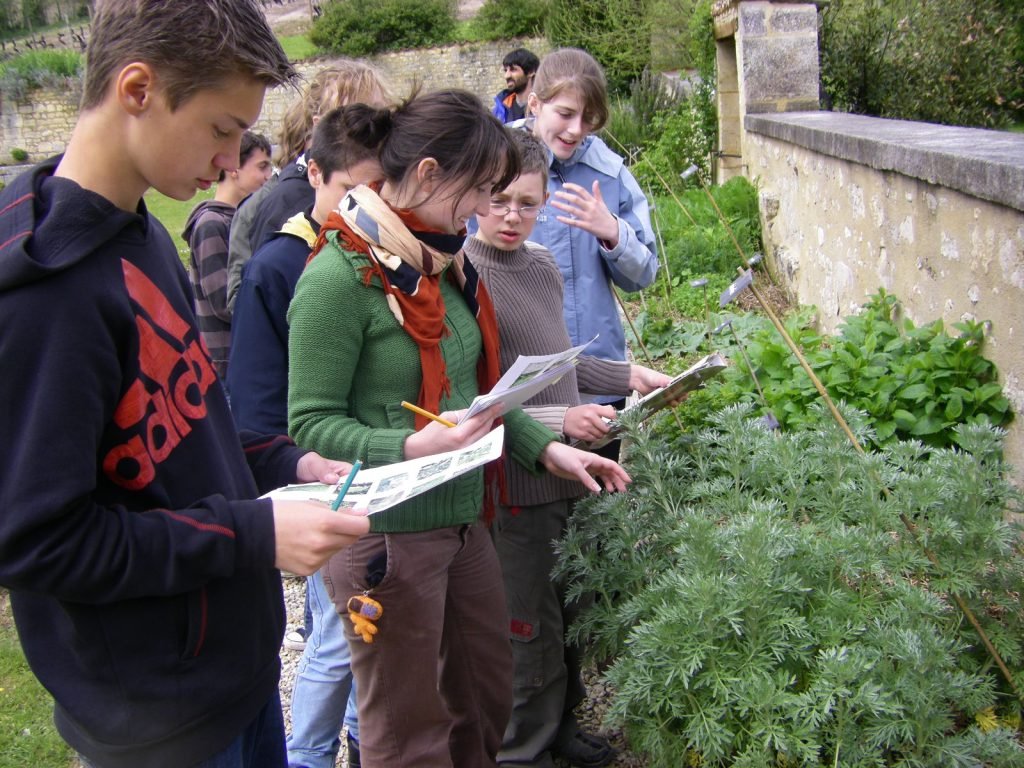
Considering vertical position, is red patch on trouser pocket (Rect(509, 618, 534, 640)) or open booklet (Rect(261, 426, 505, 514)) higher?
open booklet (Rect(261, 426, 505, 514))

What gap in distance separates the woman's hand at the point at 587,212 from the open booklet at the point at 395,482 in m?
1.30

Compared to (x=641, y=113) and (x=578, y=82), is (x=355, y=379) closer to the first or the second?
(x=578, y=82)

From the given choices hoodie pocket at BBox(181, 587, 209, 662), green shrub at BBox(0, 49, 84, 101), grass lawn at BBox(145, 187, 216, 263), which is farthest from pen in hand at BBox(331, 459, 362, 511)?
green shrub at BBox(0, 49, 84, 101)

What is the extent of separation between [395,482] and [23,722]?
8.18 ft

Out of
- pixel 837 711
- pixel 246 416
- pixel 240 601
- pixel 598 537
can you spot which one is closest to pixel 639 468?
pixel 598 537

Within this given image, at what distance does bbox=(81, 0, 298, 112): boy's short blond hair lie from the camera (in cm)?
131

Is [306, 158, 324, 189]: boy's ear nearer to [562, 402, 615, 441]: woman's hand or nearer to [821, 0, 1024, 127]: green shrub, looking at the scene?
[562, 402, 615, 441]: woman's hand

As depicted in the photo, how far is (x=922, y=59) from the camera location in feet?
25.2

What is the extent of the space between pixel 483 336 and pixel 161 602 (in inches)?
43.7

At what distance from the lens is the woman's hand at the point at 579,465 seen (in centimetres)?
232

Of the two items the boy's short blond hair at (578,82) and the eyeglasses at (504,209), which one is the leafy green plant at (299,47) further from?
the eyeglasses at (504,209)

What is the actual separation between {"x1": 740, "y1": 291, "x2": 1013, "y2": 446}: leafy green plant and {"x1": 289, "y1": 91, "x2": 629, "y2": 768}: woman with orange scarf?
59.0 inches

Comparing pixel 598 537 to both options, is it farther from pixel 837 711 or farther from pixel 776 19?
pixel 776 19

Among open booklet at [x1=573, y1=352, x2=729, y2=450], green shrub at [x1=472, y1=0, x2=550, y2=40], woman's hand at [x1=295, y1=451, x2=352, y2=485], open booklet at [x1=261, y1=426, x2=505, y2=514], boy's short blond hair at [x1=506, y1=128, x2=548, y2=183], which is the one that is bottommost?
open booklet at [x1=573, y1=352, x2=729, y2=450]
